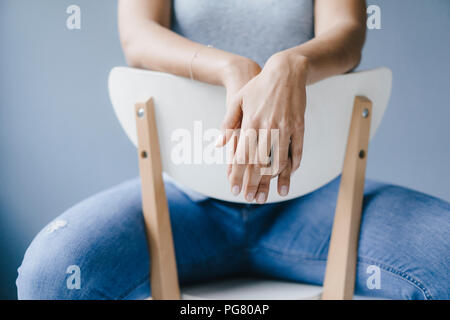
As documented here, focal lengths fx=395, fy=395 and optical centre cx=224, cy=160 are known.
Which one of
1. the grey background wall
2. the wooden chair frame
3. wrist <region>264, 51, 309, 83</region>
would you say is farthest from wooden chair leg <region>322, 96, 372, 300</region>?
the grey background wall

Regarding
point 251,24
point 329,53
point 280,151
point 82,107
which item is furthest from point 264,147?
point 82,107

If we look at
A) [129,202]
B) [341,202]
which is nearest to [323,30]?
[341,202]

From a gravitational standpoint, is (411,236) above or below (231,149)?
below

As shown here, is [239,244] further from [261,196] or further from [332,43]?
[332,43]

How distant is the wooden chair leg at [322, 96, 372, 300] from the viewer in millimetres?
490

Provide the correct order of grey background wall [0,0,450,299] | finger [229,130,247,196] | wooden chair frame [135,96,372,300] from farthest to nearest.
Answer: grey background wall [0,0,450,299] → wooden chair frame [135,96,372,300] → finger [229,130,247,196]

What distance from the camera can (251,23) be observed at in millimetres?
604

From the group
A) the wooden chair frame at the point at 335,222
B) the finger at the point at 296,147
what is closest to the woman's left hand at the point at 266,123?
the finger at the point at 296,147

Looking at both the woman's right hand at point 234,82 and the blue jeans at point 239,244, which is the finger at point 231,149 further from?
the blue jeans at point 239,244

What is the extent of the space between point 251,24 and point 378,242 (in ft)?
1.19

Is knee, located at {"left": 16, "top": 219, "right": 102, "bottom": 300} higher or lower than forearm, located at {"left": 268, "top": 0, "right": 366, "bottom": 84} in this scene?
lower

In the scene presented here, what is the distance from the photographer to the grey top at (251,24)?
1.96 ft

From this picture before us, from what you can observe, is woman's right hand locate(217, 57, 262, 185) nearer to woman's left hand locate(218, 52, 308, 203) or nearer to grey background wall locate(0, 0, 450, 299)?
woman's left hand locate(218, 52, 308, 203)

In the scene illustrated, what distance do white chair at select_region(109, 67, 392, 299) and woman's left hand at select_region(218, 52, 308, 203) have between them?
1.7 inches
